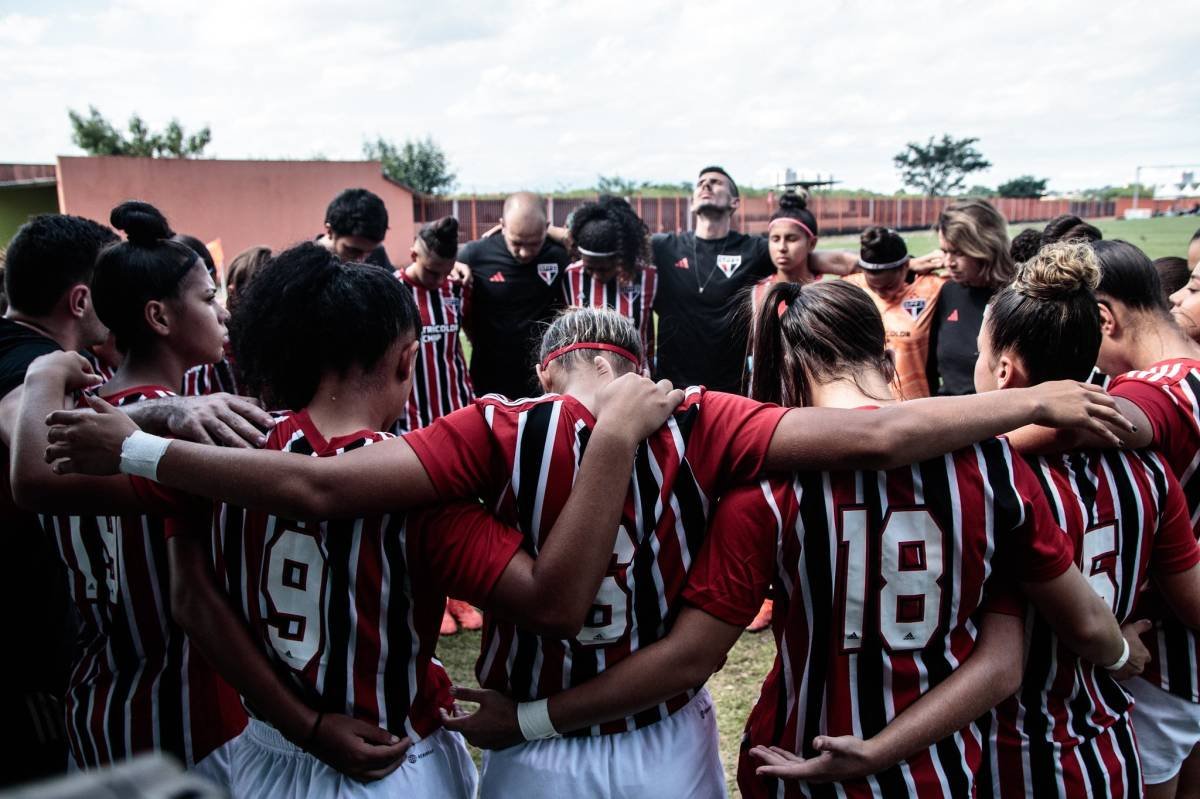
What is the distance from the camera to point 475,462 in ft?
5.04

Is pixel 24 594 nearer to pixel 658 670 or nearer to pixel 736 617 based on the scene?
pixel 658 670

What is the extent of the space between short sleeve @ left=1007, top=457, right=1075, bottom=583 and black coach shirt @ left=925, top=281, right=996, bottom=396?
9.32 feet

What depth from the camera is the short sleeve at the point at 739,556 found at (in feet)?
5.15

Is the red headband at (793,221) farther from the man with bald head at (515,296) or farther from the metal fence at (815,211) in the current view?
the metal fence at (815,211)

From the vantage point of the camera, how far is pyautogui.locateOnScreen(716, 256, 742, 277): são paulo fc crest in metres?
5.27

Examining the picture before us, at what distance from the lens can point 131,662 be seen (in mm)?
1911

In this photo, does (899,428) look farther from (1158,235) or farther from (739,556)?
(1158,235)

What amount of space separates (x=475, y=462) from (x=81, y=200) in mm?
22671

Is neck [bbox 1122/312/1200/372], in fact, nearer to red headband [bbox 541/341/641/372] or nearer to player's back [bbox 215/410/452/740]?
red headband [bbox 541/341/641/372]

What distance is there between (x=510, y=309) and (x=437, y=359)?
62 cm

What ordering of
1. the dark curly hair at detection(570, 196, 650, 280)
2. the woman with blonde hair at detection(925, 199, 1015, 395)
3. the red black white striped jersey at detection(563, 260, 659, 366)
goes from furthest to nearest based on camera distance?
the red black white striped jersey at detection(563, 260, 659, 366), the dark curly hair at detection(570, 196, 650, 280), the woman with blonde hair at detection(925, 199, 1015, 395)

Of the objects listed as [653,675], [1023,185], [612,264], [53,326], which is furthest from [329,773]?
[1023,185]

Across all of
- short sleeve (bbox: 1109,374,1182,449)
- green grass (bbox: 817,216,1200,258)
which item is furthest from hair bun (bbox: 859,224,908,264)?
green grass (bbox: 817,216,1200,258)

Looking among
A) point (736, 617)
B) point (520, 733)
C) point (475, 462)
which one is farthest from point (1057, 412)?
point (520, 733)
